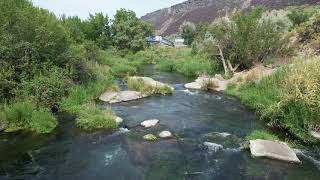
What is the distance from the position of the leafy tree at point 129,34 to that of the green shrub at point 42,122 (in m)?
45.2

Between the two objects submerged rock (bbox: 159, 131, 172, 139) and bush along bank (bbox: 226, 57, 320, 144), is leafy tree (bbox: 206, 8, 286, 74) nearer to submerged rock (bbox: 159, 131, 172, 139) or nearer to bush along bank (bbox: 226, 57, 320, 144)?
bush along bank (bbox: 226, 57, 320, 144)

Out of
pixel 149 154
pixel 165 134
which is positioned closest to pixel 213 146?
pixel 165 134

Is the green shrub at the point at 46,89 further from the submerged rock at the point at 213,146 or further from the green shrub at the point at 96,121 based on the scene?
the submerged rock at the point at 213,146

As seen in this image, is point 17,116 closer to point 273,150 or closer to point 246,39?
point 273,150

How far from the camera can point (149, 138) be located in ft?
54.5

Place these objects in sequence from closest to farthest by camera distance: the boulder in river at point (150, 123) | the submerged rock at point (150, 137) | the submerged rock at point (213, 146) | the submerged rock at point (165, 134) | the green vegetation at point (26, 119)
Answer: the submerged rock at point (213, 146) → the submerged rock at point (150, 137) → the submerged rock at point (165, 134) → the green vegetation at point (26, 119) → the boulder in river at point (150, 123)

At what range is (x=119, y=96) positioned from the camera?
25.4 meters

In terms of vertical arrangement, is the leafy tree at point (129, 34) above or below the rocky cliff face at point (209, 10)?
below

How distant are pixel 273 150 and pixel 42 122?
11.4 meters

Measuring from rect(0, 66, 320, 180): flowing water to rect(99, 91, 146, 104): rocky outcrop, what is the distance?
3.88m

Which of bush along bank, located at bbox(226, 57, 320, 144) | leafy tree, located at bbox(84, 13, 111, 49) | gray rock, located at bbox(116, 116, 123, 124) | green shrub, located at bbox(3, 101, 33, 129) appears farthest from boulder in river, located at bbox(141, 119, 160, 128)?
leafy tree, located at bbox(84, 13, 111, 49)

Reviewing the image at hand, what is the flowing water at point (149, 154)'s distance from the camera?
13242 millimetres

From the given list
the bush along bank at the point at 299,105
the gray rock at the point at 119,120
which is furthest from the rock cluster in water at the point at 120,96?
the bush along bank at the point at 299,105

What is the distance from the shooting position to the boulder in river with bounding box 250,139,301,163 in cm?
1423
